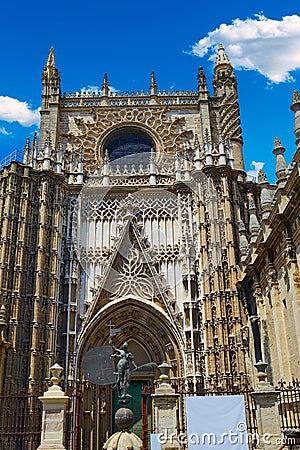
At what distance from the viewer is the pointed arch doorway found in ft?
60.5

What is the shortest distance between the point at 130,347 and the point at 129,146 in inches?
393

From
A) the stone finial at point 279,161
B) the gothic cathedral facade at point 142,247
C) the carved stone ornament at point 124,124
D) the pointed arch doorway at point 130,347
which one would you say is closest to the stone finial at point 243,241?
the gothic cathedral facade at point 142,247

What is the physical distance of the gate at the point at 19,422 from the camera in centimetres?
1606

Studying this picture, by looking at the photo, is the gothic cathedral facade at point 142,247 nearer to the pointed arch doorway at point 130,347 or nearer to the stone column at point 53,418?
the pointed arch doorway at point 130,347

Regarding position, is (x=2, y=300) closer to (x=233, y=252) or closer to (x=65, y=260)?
(x=65, y=260)

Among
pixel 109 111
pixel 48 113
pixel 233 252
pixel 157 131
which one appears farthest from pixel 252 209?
pixel 48 113

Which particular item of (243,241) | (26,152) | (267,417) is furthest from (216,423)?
(26,152)

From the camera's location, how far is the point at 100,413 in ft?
61.2

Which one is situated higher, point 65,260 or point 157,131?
point 157,131

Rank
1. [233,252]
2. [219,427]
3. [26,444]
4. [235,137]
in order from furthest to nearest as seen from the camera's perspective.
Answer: [235,137] < [233,252] < [26,444] < [219,427]

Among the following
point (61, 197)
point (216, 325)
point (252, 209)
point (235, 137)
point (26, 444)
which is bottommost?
point (26, 444)

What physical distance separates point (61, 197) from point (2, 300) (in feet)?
17.6

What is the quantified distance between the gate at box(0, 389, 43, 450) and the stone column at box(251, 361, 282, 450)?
8.80 metres

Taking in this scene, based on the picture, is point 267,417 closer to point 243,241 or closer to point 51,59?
point 243,241
